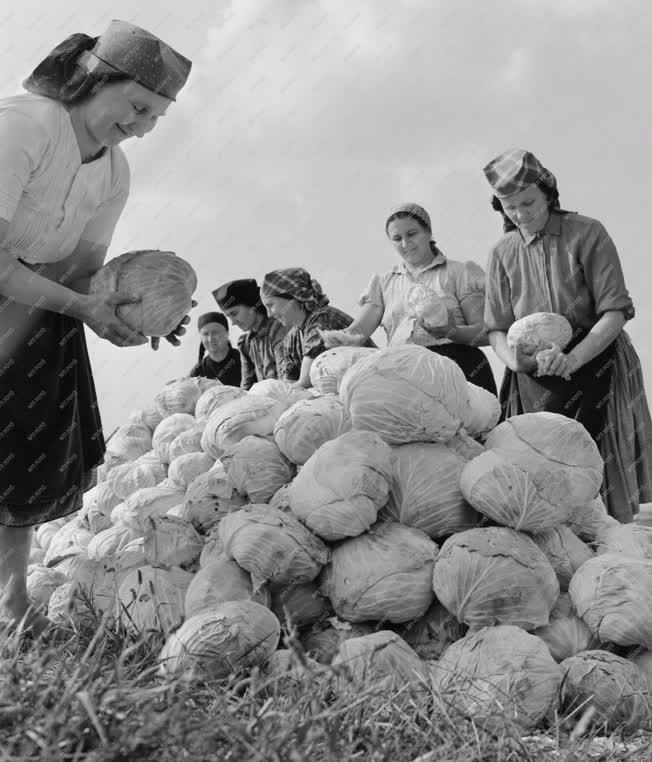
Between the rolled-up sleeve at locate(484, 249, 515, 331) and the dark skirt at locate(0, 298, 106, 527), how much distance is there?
2356mm

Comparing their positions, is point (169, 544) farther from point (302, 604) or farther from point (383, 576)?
point (383, 576)

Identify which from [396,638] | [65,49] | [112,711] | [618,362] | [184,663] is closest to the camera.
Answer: [112,711]

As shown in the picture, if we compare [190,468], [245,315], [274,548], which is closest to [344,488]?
[274,548]

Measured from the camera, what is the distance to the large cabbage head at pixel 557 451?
8.87 ft

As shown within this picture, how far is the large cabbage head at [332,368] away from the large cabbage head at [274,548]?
1.37 meters

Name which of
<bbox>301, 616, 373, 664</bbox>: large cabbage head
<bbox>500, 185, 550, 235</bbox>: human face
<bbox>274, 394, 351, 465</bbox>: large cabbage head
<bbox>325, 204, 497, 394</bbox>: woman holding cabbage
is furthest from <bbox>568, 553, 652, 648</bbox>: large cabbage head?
<bbox>325, 204, 497, 394</bbox>: woman holding cabbage

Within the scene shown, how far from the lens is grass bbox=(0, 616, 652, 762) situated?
4.49 feet

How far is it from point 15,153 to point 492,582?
1973 millimetres

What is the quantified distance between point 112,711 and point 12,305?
184 centimetres

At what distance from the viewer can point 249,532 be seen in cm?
259

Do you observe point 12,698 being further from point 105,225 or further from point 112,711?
point 105,225

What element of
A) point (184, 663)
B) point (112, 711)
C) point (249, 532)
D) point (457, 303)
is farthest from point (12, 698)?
point (457, 303)

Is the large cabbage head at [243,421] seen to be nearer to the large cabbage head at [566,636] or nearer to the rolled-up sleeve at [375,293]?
the large cabbage head at [566,636]

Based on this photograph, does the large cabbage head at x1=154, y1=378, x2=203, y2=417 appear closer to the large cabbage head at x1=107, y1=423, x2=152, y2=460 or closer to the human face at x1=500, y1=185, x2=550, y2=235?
the large cabbage head at x1=107, y1=423, x2=152, y2=460
